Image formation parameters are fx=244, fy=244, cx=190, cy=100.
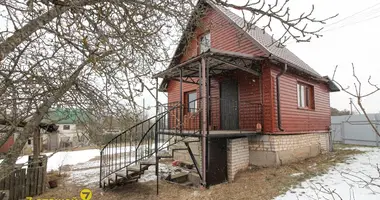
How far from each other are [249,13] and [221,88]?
7221 millimetres

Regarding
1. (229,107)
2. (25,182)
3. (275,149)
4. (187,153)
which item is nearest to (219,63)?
(229,107)

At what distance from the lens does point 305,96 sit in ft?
34.9

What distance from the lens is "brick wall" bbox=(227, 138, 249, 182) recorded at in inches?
294

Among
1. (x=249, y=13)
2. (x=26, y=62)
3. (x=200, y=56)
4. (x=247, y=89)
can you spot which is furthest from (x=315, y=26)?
(x=247, y=89)

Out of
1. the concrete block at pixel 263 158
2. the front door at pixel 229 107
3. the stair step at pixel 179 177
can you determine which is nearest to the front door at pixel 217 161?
the concrete block at pixel 263 158

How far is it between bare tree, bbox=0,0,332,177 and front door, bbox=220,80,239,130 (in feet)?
20.9

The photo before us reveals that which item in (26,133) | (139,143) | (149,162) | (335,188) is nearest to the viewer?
(26,133)

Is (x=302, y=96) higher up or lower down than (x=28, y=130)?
higher up

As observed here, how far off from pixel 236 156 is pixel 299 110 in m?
3.72

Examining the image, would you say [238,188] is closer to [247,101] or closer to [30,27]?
[247,101]

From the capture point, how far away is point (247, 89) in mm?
8938

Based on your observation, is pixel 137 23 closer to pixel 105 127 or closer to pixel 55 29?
pixel 55 29

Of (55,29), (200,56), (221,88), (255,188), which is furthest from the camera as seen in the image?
(221,88)

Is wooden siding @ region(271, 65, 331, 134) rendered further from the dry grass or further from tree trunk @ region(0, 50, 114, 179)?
tree trunk @ region(0, 50, 114, 179)
